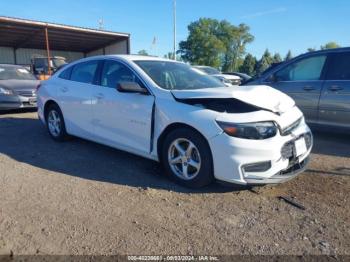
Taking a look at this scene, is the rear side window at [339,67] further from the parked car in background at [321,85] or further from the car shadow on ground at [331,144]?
the car shadow on ground at [331,144]

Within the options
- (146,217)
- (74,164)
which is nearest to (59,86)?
(74,164)

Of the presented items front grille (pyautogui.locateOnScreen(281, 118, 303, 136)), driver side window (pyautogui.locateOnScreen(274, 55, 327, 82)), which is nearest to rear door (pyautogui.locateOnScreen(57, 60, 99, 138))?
front grille (pyautogui.locateOnScreen(281, 118, 303, 136))

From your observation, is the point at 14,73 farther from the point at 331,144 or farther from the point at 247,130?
the point at 247,130

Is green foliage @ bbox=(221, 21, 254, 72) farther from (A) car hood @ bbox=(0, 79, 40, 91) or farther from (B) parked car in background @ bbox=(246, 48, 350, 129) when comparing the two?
(B) parked car in background @ bbox=(246, 48, 350, 129)

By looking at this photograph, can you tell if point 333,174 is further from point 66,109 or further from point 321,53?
point 66,109

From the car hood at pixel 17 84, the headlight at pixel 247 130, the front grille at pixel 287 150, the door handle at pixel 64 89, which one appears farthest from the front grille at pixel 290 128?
the car hood at pixel 17 84

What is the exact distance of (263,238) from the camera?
9.45 ft

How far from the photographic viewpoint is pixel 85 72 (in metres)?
5.53

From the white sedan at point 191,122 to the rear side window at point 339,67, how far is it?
212 cm

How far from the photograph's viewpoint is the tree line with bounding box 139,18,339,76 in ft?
260

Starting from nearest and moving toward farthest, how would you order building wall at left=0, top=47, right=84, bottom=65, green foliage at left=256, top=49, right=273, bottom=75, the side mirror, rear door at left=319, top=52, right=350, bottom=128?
the side mirror < rear door at left=319, top=52, right=350, bottom=128 < building wall at left=0, top=47, right=84, bottom=65 < green foliage at left=256, top=49, right=273, bottom=75

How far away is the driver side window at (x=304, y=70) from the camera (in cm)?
611

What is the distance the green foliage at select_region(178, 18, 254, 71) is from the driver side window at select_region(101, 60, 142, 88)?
75.2 meters

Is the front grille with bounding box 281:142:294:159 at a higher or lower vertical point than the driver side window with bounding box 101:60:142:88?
lower
